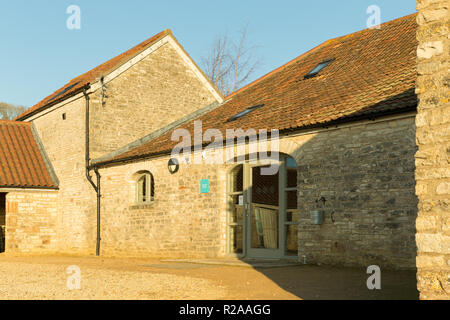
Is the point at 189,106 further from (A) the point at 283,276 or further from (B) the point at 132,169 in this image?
(A) the point at 283,276

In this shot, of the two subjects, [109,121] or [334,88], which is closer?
[334,88]

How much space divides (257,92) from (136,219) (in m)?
5.41

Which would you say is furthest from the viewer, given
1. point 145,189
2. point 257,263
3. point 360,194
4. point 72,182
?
point 72,182

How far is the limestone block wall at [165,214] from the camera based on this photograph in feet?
43.2

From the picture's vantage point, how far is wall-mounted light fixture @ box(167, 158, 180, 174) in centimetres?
1423

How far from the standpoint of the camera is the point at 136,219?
51.3ft

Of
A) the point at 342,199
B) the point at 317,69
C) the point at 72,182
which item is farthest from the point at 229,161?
the point at 72,182

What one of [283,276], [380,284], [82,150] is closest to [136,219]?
[82,150]

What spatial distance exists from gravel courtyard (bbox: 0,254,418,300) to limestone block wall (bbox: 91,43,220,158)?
854cm

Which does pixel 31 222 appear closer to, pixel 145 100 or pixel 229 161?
pixel 145 100

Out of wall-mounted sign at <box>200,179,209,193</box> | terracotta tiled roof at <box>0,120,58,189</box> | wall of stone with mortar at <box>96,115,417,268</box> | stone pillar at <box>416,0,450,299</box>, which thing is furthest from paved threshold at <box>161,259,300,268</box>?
terracotta tiled roof at <box>0,120,58,189</box>

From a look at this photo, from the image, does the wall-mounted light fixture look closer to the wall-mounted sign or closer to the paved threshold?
the wall-mounted sign

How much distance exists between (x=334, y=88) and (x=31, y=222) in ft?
39.8

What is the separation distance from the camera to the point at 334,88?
1238 centimetres
